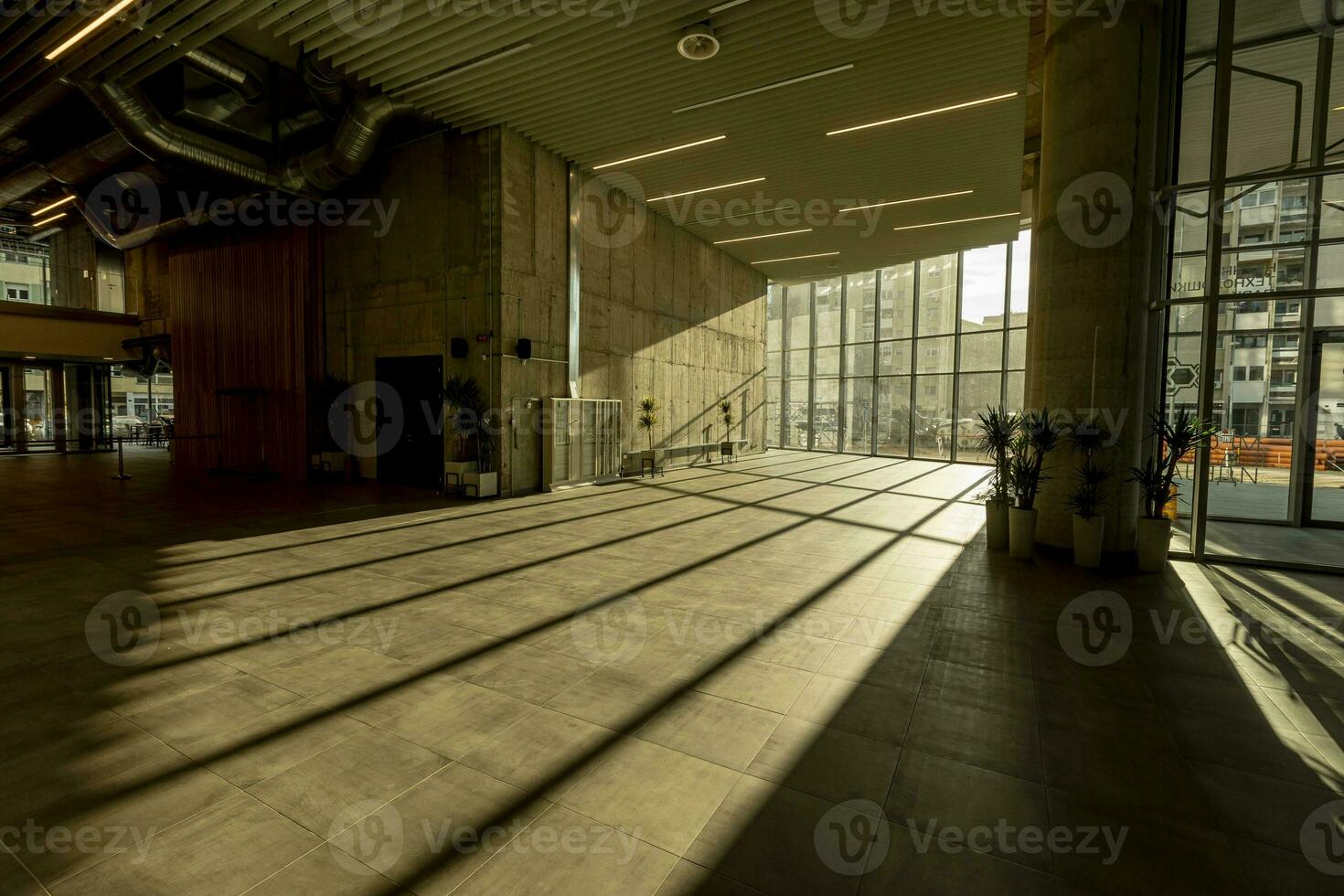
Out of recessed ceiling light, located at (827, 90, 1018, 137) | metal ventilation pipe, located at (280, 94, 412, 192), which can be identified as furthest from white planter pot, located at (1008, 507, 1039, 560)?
metal ventilation pipe, located at (280, 94, 412, 192)

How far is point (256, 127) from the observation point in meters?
9.20

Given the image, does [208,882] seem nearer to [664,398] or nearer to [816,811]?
[816,811]

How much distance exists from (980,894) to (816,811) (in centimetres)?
52

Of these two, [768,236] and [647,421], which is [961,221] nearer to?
[768,236]

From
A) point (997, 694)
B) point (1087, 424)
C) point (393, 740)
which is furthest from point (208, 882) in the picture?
point (1087, 424)

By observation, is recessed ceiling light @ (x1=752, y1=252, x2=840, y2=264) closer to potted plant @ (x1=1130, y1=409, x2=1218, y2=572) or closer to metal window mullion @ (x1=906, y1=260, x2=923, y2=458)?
metal window mullion @ (x1=906, y1=260, x2=923, y2=458)

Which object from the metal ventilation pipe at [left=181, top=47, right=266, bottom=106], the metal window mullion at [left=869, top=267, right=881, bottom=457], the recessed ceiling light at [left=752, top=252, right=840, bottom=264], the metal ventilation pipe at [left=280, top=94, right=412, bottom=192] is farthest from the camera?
the metal window mullion at [left=869, top=267, right=881, bottom=457]

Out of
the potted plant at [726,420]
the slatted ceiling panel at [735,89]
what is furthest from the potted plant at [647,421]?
the slatted ceiling panel at [735,89]

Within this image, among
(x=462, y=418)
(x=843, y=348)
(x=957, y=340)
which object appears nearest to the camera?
(x=462, y=418)

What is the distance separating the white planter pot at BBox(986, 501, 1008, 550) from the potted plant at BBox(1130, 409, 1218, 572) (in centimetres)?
106

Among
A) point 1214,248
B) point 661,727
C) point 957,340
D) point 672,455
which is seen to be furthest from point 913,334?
point 661,727

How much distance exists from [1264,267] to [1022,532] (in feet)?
19.2

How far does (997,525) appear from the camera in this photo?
5891 mm

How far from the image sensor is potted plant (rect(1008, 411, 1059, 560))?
5.52 metres
